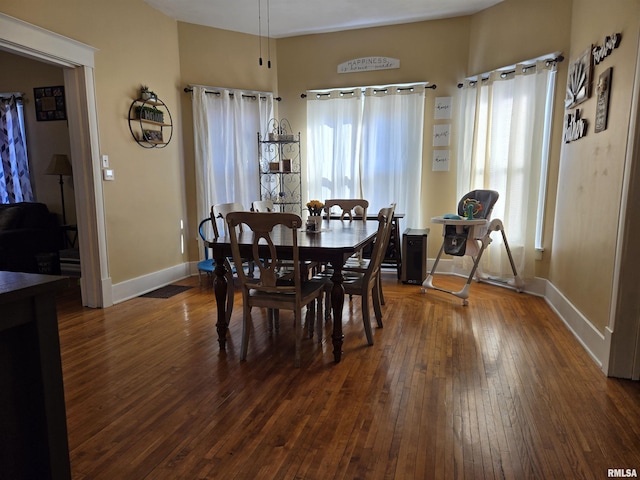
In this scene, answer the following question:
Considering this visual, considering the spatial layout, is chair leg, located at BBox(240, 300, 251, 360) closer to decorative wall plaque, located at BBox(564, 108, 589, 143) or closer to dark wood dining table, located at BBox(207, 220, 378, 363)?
dark wood dining table, located at BBox(207, 220, 378, 363)

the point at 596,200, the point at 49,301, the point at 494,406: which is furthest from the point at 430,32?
the point at 49,301

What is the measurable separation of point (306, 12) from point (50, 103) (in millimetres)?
3239

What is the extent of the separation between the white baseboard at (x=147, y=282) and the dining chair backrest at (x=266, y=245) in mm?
1942

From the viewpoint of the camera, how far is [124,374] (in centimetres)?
241

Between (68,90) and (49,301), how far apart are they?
3054 mm

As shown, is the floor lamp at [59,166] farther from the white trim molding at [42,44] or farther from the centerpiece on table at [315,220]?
the centerpiece on table at [315,220]

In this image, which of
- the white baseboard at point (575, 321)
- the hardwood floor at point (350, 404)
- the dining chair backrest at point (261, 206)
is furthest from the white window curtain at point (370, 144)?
the hardwood floor at point (350, 404)

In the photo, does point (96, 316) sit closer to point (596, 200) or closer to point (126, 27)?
point (126, 27)

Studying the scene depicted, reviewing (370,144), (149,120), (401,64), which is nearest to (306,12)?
(401,64)

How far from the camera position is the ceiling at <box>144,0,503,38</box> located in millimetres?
4137

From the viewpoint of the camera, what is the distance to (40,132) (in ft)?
16.1

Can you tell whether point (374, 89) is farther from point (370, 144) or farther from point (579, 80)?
point (579, 80)

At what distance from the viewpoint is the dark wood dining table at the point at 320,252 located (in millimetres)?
2420

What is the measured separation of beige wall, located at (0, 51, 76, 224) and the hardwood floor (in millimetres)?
2518
